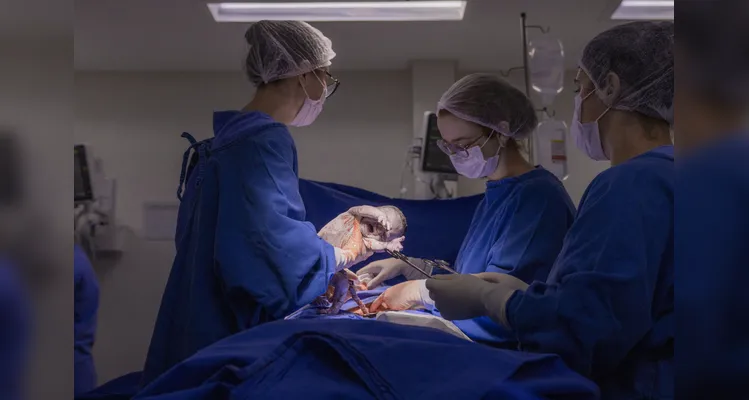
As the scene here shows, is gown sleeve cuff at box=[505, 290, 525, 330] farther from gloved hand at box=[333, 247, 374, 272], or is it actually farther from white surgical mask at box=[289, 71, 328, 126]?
white surgical mask at box=[289, 71, 328, 126]

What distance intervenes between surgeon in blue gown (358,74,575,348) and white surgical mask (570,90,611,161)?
195 millimetres

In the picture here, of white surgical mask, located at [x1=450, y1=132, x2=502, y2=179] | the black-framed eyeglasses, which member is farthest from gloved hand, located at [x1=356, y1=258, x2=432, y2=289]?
the black-framed eyeglasses

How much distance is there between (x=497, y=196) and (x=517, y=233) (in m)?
0.25

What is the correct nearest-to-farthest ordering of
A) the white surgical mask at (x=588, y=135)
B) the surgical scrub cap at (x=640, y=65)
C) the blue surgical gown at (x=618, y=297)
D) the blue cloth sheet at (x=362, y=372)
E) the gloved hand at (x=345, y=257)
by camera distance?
1. the blue cloth sheet at (x=362, y=372)
2. the blue surgical gown at (x=618, y=297)
3. the surgical scrub cap at (x=640, y=65)
4. the white surgical mask at (x=588, y=135)
5. the gloved hand at (x=345, y=257)

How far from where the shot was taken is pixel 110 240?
1453 millimetres

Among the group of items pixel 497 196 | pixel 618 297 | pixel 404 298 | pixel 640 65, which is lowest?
pixel 404 298

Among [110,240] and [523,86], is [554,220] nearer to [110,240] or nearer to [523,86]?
[523,86]

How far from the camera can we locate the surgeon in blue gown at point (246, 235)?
120cm

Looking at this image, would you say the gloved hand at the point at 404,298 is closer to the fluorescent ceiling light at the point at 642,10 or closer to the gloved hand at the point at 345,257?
the gloved hand at the point at 345,257

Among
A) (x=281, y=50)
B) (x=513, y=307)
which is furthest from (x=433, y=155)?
(x=513, y=307)

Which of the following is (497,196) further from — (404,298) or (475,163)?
(404,298)

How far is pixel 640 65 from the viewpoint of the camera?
44.4 inches

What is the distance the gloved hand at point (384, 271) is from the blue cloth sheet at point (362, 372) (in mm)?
1011
